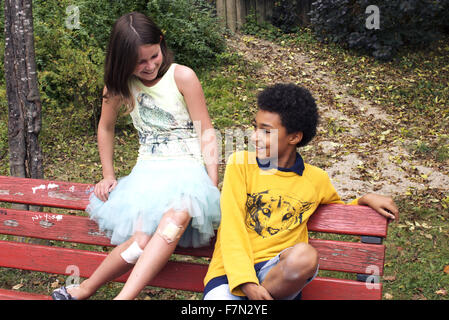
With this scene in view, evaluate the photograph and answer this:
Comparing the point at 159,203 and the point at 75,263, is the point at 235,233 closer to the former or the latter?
the point at 159,203

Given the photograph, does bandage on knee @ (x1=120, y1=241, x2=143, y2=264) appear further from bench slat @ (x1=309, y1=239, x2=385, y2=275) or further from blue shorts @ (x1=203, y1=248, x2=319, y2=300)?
bench slat @ (x1=309, y1=239, x2=385, y2=275)

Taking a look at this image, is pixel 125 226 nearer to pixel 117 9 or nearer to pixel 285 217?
pixel 285 217

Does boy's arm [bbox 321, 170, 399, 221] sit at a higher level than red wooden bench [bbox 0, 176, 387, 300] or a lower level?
higher

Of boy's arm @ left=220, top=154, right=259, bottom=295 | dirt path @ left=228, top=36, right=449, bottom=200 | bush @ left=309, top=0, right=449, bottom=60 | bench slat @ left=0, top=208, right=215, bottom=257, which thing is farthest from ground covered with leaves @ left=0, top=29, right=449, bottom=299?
boy's arm @ left=220, top=154, right=259, bottom=295

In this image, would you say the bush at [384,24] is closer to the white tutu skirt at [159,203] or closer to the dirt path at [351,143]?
the dirt path at [351,143]

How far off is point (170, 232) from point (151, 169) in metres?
0.42

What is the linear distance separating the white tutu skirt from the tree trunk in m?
1.14

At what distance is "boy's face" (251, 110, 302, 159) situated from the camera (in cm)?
229

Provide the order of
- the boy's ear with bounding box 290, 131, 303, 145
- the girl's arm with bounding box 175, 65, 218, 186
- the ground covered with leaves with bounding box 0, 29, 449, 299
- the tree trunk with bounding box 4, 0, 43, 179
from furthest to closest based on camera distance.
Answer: the ground covered with leaves with bounding box 0, 29, 449, 299 → the tree trunk with bounding box 4, 0, 43, 179 → the girl's arm with bounding box 175, 65, 218, 186 → the boy's ear with bounding box 290, 131, 303, 145

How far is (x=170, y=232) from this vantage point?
7.29 ft

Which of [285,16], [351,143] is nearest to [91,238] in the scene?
[351,143]

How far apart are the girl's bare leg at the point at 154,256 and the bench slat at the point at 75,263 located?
1.03 feet

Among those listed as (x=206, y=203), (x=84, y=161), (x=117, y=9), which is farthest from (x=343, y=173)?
(x=117, y=9)
